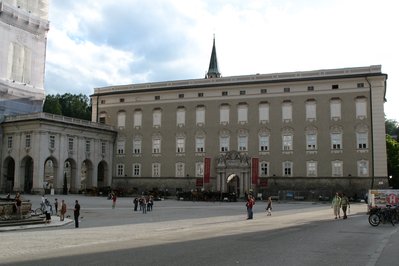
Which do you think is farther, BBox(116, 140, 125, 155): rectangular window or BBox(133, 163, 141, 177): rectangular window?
BBox(116, 140, 125, 155): rectangular window

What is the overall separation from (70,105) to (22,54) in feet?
127

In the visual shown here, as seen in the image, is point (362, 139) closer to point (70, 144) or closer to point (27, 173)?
point (70, 144)

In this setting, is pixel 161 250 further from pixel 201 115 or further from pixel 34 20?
pixel 34 20

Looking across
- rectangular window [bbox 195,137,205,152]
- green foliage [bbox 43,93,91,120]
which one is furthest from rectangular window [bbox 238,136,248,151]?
green foliage [bbox 43,93,91,120]

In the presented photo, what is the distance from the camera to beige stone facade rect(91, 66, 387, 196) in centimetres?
6016

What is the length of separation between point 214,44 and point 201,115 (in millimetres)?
48849

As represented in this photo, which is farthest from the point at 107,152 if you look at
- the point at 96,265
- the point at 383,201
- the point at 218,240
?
the point at 96,265

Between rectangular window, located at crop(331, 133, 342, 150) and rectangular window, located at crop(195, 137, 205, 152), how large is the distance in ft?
57.3

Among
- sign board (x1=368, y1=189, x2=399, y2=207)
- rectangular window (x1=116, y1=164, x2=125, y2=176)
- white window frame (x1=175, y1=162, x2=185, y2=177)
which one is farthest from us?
rectangular window (x1=116, y1=164, x2=125, y2=176)

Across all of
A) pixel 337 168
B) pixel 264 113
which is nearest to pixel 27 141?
pixel 264 113

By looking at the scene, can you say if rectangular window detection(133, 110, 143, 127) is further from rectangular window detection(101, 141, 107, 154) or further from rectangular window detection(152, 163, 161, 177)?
rectangular window detection(152, 163, 161, 177)

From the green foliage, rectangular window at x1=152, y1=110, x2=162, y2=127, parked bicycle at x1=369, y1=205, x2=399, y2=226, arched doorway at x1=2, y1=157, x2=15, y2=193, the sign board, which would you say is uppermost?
the green foliage

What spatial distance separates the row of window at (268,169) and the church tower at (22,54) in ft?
55.0

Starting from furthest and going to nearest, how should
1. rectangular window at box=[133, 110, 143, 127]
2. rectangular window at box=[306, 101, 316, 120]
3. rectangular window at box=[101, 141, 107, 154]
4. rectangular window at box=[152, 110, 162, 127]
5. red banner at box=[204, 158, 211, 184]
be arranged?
rectangular window at box=[101, 141, 107, 154]
rectangular window at box=[133, 110, 143, 127]
rectangular window at box=[152, 110, 162, 127]
red banner at box=[204, 158, 211, 184]
rectangular window at box=[306, 101, 316, 120]
